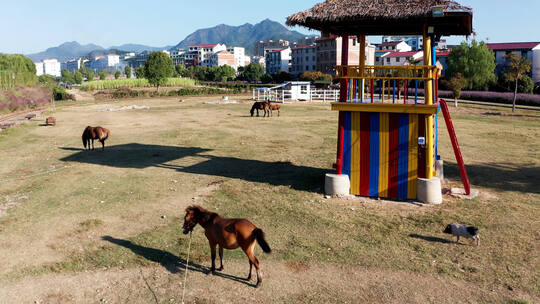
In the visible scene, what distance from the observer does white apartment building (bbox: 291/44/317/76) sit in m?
139

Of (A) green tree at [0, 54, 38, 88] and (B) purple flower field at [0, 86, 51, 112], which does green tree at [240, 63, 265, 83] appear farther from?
(B) purple flower field at [0, 86, 51, 112]

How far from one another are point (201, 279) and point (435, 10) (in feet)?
33.2

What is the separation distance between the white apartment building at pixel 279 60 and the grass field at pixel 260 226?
154m

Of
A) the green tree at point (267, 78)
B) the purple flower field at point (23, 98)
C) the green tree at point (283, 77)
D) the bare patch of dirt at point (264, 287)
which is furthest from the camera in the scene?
the green tree at point (267, 78)

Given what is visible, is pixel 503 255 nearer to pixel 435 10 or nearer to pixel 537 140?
pixel 435 10

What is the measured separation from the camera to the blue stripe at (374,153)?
1319 cm

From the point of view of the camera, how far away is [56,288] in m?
7.94

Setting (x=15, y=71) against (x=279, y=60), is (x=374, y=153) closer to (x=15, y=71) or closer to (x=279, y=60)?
(x=15, y=71)

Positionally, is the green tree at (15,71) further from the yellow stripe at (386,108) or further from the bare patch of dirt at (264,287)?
the bare patch of dirt at (264,287)

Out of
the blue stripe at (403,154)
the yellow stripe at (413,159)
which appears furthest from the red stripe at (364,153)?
the yellow stripe at (413,159)

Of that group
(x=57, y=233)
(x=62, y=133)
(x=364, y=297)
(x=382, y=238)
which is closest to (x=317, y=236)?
(x=382, y=238)

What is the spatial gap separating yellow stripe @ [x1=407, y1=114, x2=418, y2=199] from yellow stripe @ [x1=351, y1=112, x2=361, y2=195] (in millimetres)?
1624

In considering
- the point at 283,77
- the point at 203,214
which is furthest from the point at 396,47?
the point at 203,214

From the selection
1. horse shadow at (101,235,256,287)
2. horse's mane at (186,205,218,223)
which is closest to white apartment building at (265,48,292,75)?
horse shadow at (101,235,256,287)
